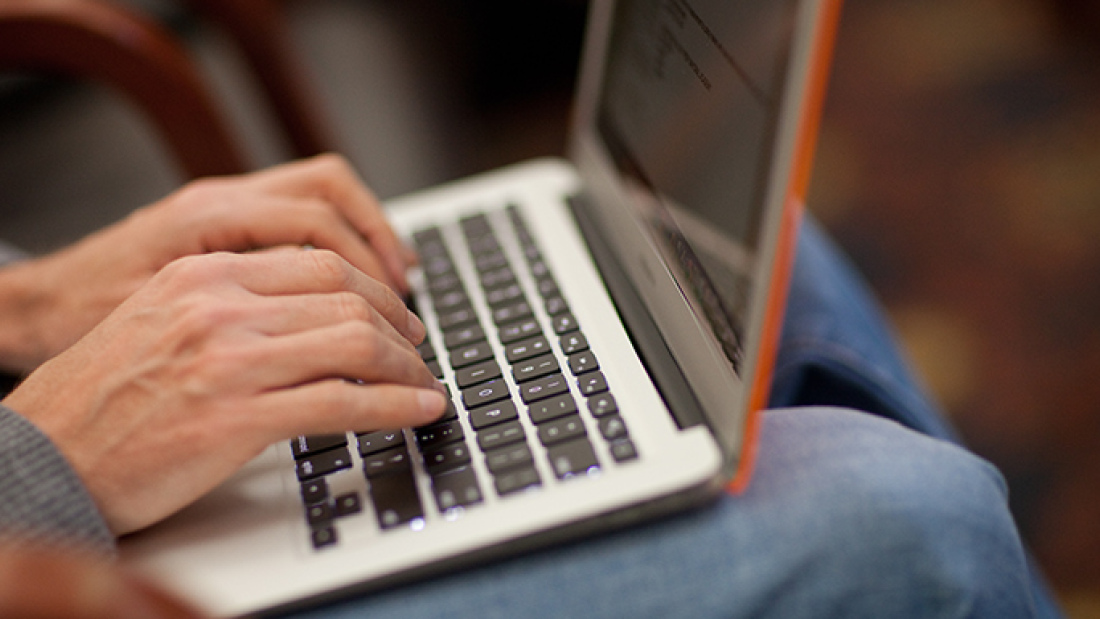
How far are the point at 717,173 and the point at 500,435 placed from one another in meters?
0.21

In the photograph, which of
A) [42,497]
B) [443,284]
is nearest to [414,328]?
[443,284]

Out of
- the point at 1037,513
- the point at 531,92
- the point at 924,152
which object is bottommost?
the point at 1037,513

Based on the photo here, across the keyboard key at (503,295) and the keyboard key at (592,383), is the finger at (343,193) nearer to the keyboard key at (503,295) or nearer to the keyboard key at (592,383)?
the keyboard key at (503,295)

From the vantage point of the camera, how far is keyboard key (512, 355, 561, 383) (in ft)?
1.73

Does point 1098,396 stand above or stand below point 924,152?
below

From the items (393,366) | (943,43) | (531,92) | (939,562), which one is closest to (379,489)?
(393,366)

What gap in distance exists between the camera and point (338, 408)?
44 centimetres

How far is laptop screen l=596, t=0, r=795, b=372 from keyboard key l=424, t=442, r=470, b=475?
0.55ft

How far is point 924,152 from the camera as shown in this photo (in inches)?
59.2

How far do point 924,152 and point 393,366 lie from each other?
52.8 inches

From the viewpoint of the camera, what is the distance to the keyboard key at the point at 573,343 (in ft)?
1.78

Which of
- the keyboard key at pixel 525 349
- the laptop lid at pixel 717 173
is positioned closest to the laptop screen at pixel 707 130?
the laptop lid at pixel 717 173

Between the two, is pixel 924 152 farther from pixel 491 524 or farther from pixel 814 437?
pixel 491 524

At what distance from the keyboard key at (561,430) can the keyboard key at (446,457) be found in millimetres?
47
